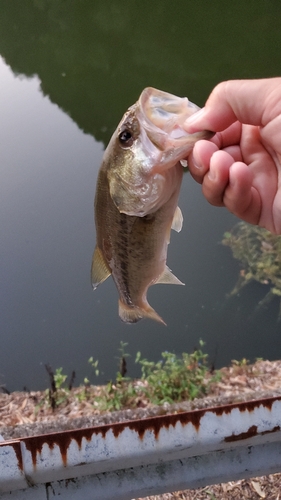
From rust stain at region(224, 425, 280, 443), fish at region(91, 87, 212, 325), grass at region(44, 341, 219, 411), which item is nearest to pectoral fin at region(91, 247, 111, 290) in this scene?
fish at region(91, 87, 212, 325)

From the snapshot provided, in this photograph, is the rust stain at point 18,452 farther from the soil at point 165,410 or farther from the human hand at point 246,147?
the human hand at point 246,147

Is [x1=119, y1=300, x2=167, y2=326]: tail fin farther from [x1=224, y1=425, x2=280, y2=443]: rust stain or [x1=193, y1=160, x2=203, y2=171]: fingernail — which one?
[x1=193, y1=160, x2=203, y2=171]: fingernail

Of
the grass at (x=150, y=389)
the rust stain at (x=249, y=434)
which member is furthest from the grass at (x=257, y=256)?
the rust stain at (x=249, y=434)

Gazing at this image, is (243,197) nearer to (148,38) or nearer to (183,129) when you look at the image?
(183,129)

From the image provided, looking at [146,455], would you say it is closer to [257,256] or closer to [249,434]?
[249,434]

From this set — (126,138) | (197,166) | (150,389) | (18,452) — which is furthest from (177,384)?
(126,138)
